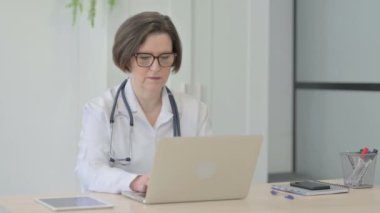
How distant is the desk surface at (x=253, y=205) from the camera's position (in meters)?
2.30

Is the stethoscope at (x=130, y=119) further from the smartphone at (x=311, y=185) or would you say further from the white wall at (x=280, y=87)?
the white wall at (x=280, y=87)

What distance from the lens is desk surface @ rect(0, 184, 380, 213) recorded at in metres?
2.30

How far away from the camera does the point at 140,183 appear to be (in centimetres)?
254

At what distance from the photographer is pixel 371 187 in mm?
2891

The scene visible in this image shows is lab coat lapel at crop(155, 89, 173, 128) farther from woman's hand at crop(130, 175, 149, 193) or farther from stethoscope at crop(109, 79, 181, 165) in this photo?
woman's hand at crop(130, 175, 149, 193)

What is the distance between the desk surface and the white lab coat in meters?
0.21

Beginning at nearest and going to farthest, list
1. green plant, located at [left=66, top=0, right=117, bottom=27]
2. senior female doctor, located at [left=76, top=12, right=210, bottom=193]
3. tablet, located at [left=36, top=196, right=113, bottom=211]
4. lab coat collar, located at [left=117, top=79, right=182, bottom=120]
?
tablet, located at [left=36, top=196, right=113, bottom=211] < senior female doctor, located at [left=76, top=12, right=210, bottom=193] < lab coat collar, located at [left=117, top=79, right=182, bottom=120] < green plant, located at [left=66, top=0, right=117, bottom=27]

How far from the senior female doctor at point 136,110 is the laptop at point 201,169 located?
377mm

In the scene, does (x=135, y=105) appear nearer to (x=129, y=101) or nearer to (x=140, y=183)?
(x=129, y=101)

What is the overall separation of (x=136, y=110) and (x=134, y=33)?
1.00ft

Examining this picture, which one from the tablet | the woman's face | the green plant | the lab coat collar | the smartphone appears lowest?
the tablet

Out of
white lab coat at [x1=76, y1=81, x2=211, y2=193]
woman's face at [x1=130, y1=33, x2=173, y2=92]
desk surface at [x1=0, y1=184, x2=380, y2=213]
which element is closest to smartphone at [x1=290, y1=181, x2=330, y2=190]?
desk surface at [x1=0, y1=184, x2=380, y2=213]

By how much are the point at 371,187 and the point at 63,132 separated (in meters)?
1.58

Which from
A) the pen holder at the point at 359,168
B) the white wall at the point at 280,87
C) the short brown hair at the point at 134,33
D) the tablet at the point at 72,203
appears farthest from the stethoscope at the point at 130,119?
the white wall at the point at 280,87
